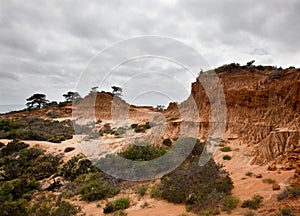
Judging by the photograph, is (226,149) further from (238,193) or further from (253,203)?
(253,203)

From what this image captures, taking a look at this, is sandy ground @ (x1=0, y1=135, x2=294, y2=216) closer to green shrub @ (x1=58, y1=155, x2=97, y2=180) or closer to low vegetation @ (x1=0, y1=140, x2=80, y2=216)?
low vegetation @ (x1=0, y1=140, x2=80, y2=216)

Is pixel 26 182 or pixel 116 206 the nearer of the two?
pixel 116 206

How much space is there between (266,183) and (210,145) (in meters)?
6.48

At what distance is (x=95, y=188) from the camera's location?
1013 centimetres

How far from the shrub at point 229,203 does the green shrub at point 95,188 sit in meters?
4.51

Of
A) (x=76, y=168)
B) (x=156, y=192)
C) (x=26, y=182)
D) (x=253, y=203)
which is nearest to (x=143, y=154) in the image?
(x=76, y=168)

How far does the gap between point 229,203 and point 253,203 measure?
2.14 ft

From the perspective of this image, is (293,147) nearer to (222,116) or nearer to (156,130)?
(222,116)

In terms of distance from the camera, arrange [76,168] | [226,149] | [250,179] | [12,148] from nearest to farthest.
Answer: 1. [250,179]
2. [76,168]
3. [226,149]
4. [12,148]

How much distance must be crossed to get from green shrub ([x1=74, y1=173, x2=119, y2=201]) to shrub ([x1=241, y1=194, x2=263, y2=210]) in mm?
5068

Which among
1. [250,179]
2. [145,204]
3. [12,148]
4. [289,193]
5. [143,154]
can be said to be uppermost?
[143,154]

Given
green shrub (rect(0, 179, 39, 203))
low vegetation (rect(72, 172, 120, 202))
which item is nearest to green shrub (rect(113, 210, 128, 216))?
low vegetation (rect(72, 172, 120, 202))

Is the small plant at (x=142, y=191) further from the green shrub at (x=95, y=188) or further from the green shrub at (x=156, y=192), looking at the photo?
the green shrub at (x=95, y=188)

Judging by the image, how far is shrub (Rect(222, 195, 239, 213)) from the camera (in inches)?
278
